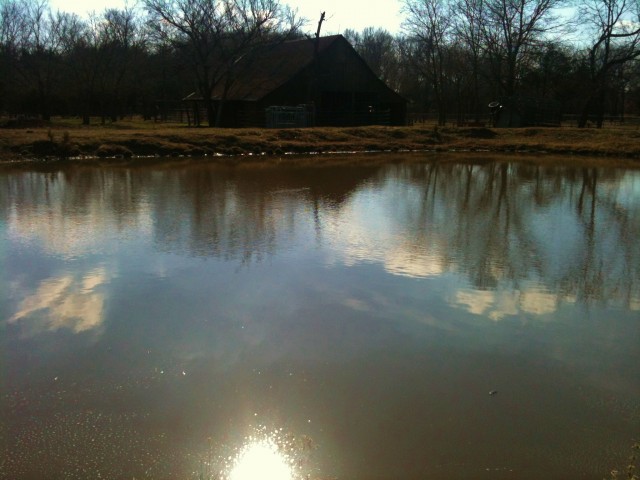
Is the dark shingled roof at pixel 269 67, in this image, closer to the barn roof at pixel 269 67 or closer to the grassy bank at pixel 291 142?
the barn roof at pixel 269 67

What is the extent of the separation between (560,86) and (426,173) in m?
35.4

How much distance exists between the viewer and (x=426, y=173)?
2014 centimetres

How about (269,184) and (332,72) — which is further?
(332,72)

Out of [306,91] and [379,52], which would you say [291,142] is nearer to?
[306,91]

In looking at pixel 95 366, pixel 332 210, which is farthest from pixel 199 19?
pixel 95 366

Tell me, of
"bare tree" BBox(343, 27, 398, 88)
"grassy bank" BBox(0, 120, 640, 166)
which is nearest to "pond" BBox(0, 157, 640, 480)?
"grassy bank" BBox(0, 120, 640, 166)

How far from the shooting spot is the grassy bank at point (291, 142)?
23000 millimetres

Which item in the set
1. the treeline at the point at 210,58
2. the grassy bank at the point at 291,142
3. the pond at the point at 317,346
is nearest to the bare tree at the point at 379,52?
the treeline at the point at 210,58

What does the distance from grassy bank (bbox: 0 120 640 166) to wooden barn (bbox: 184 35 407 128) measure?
612 centimetres

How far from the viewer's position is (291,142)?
89.5 ft

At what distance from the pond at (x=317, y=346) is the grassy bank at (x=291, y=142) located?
12.2 metres

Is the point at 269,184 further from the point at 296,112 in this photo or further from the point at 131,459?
the point at 296,112

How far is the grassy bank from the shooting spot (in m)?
23.0

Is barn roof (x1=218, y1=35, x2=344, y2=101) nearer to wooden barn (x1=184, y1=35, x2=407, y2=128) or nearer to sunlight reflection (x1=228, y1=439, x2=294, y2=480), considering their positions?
wooden barn (x1=184, y1=35, x2=407, y2=128)
